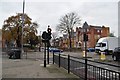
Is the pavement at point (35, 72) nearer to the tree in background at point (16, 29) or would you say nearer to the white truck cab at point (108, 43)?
the white truck cab at point (108, 43)

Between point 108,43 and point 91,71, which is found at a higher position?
point 108,43

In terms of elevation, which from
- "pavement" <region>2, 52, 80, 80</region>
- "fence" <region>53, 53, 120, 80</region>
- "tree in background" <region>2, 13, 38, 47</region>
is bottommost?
"pavement" <region>2, 52, 80, 80</region>

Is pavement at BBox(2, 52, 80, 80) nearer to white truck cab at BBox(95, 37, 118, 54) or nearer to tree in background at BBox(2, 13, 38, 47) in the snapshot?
white truck cab at BBox(95, 37, 118, 54)

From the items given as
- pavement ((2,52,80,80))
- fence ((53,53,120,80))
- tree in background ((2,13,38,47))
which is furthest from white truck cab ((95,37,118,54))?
fence ((53,53,120,80))

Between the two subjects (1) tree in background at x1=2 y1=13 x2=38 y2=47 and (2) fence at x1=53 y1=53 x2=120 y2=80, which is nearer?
(2) fence at x1=53 y1=53 x2=120 y2=80

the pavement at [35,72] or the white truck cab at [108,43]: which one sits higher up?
the white truck cab at [108,43]

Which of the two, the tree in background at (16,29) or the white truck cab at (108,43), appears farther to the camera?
the tree in background at (16,29)

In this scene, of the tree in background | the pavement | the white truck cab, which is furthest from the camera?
the tree in background

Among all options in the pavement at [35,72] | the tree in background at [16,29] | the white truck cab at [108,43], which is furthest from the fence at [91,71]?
the tree in background at [16,29]

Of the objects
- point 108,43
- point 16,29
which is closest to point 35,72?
point 108,43

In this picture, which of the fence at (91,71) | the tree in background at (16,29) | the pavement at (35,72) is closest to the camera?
the fence at (91,71)

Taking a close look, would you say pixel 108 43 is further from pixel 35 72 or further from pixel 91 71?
pixel 91 71

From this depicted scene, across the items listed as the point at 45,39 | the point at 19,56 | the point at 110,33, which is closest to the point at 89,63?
the point at 45,39

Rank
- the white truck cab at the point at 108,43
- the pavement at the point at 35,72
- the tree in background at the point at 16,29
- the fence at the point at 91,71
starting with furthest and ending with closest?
the tree in background at the point at 16,29 → the white truck cab at the point at 108,43 → the pavement at the point at 35,72 → the fence at the point at 91,71
